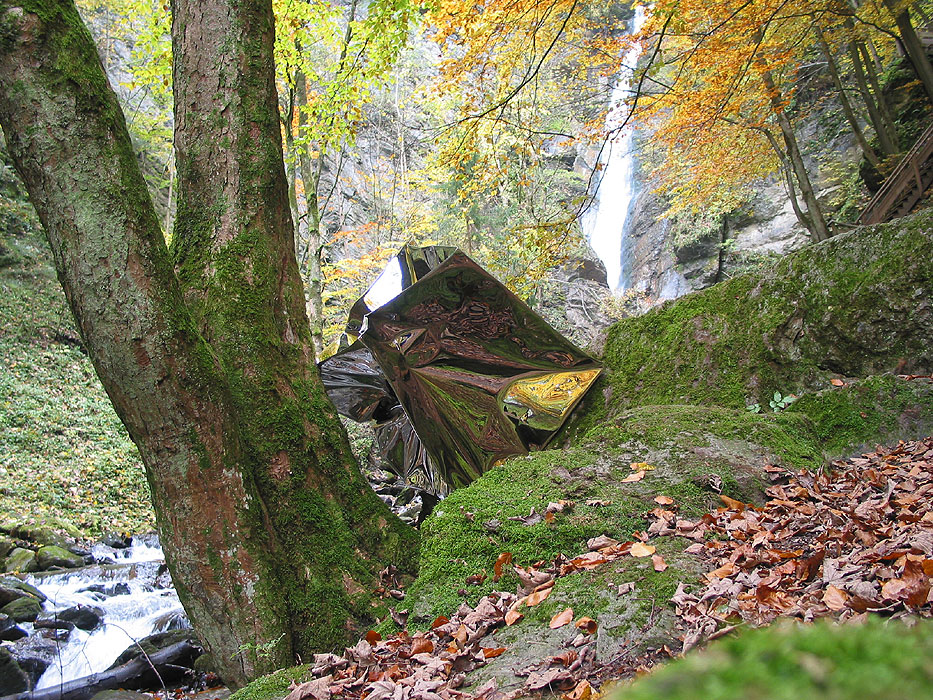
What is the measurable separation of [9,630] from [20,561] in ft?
6.67

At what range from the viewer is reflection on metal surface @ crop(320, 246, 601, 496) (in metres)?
3.86

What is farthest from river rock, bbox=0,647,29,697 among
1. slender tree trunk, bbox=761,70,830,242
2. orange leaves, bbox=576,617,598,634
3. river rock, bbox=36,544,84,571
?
slender tree trunk, bbox=761,70,830,242

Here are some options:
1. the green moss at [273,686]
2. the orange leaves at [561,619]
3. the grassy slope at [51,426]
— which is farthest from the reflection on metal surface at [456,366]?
the grassy slope at [51,426]

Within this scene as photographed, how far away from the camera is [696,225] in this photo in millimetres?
21266

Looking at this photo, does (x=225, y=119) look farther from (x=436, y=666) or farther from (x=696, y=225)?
(x=696, y=225)

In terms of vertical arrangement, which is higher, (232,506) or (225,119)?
(225,119)

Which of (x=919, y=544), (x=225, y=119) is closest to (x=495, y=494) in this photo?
(x=919, y=544)

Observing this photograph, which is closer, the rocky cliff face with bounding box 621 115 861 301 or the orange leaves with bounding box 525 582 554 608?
the orange leaves with bounding box 525 582 554 608

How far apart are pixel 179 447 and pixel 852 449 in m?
3.97

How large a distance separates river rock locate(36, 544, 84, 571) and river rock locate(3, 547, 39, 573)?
72mm

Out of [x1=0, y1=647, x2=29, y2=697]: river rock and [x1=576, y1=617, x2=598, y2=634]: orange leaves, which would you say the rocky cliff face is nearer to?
[x1=576, y1=617, x2=598, y2=634]: orange leaves

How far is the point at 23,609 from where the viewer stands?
565 cm

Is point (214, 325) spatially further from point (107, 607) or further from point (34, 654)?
point (107, 607)

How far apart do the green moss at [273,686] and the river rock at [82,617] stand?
502 cm
